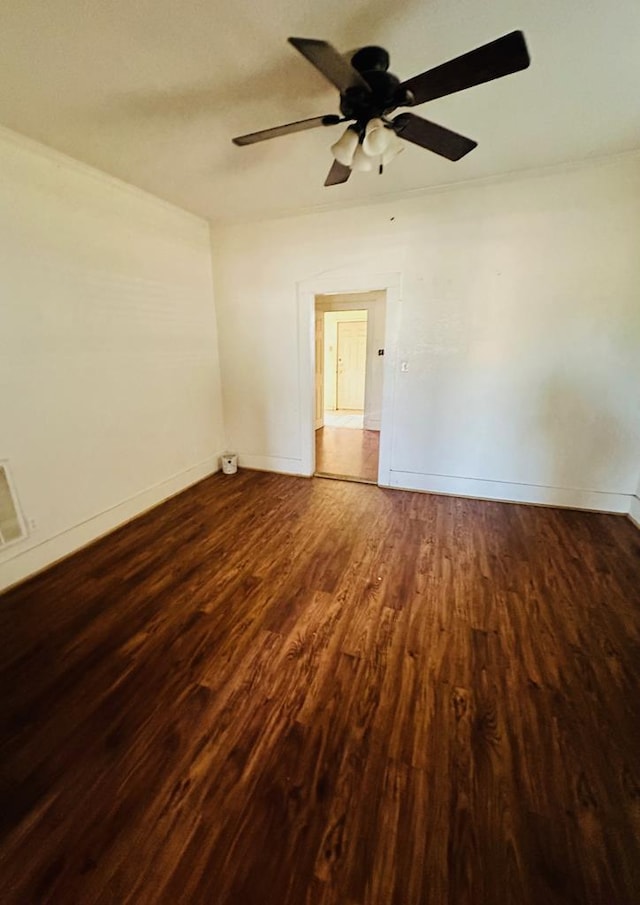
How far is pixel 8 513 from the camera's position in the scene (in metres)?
2.15

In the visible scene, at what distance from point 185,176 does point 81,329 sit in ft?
4.47

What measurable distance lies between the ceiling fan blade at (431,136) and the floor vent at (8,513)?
282 centimetres

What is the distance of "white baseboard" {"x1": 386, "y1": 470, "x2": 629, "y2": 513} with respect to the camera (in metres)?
3.03

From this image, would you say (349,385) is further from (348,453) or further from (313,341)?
(313,341)

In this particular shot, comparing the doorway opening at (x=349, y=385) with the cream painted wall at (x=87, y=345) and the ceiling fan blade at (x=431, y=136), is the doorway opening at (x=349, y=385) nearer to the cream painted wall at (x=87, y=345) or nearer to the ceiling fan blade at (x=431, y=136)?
the cream painted wall at (x=87, y=345)

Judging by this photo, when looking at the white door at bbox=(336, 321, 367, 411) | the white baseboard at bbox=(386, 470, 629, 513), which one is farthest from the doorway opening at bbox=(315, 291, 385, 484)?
the white baseboard at bbox=(386, 470, 629, 513)

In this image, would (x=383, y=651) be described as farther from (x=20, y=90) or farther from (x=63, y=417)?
(x=20, y=90)

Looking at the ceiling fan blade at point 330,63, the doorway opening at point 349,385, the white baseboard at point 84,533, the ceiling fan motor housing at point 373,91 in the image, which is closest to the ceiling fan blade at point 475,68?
the ceiling fan motor housing at point 373,91

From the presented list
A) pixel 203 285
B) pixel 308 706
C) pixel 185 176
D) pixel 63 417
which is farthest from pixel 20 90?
pixel 308 706

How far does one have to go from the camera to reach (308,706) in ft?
4.72

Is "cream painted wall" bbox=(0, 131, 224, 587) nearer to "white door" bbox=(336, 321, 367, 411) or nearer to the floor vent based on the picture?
the floor vent

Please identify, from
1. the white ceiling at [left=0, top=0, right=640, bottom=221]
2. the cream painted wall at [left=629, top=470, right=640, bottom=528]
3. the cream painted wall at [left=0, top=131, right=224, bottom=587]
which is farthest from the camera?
the cream painted wall at [left=629, top=470, right=640, bottom=528]

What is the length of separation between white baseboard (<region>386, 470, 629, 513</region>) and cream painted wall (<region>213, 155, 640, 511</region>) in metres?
0.01

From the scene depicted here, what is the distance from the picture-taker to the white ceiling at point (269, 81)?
1334 mm
